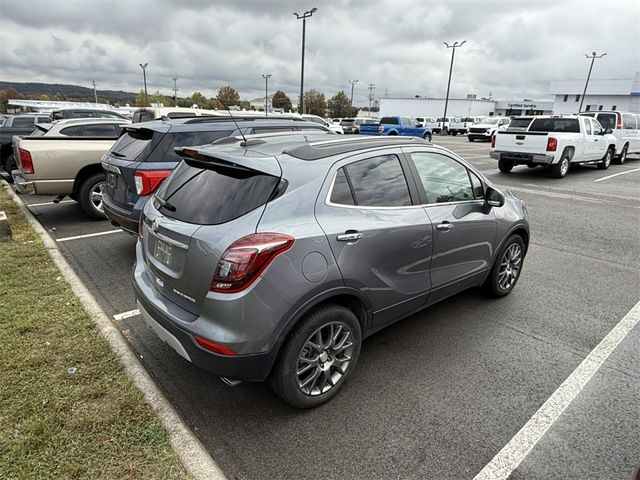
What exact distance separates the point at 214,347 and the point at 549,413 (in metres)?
2.26

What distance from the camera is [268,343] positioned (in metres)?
2.43

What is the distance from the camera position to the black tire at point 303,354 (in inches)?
101

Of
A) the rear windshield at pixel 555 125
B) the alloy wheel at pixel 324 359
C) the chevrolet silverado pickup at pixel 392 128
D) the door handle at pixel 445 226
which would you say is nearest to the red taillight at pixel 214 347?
the alloy wheel at pixel 324 359

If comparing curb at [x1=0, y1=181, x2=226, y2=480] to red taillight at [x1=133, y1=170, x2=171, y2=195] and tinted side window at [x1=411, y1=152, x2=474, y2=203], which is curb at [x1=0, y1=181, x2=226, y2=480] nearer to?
red taillight at [x1=133, y1=170, x2=171, y2=195]

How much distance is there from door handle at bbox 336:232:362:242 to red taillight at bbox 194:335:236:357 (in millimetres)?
930

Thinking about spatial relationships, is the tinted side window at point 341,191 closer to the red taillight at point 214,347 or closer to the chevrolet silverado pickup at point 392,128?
the red taillight at point 214,347

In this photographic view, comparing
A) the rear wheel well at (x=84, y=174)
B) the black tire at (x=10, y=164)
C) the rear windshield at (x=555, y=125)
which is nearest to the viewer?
the rear wheel well at (x=84, y=174)

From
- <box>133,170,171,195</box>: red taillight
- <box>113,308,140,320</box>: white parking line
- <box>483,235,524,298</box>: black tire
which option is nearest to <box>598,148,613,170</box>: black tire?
<box>483,235,524,298</box>: black tire

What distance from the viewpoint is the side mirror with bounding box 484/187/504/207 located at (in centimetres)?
385

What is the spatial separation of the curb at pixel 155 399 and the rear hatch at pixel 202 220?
70 centimetres

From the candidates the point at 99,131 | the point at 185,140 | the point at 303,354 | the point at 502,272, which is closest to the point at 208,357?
the point at 303,354

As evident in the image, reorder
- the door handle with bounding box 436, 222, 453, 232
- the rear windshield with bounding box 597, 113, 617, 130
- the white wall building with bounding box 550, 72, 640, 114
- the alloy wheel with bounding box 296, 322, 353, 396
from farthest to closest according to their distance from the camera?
the white wall building with bounding box 550, 72, 640, 114 < the rear windshield with bounding box 597, 113, 617, 130 < the door handle with bounding box 436, 222, 453, 232 < the alloy wheel with bounding box 296, 322, 353, 396

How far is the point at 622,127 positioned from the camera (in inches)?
677

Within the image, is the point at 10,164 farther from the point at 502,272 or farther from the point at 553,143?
the point at 553,143
